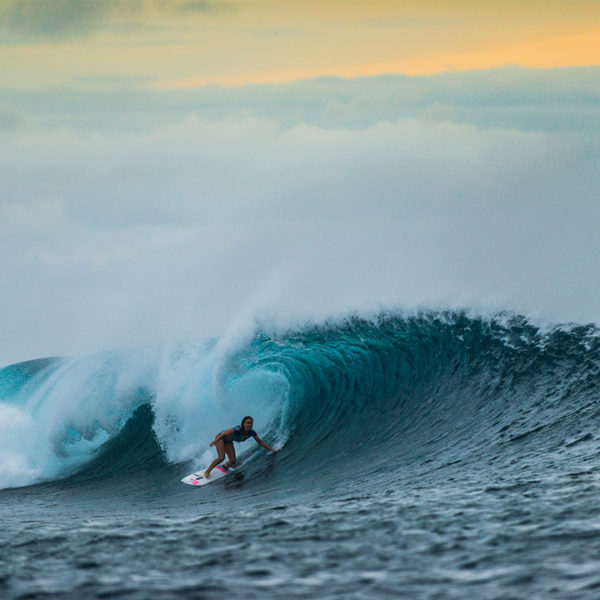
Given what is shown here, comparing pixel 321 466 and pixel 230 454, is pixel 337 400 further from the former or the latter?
pixel 321 466

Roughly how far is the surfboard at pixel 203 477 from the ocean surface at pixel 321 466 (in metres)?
0.23

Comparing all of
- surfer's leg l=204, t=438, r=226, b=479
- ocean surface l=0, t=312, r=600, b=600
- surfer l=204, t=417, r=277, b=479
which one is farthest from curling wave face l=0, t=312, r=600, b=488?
surfer's leg l=204, t=438, r=226, b=479

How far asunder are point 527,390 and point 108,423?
26.3 ft

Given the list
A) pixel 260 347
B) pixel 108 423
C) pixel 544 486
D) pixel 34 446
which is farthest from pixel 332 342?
pixel 544 486

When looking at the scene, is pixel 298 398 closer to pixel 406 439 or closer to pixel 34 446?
pixel 406 439

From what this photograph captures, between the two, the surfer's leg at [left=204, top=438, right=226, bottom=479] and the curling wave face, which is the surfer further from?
the curling wave face

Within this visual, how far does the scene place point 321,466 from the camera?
10.7 metres

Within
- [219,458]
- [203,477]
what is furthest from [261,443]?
[203,477]

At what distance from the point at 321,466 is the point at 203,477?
1.72 metres

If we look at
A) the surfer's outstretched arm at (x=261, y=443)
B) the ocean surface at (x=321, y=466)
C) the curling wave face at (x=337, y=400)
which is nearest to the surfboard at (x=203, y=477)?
the ocean surface at (x=321, y=466)

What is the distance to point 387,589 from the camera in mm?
4633

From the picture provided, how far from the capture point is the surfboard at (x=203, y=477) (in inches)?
438

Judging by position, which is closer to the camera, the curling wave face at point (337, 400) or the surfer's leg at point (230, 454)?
the curling wave face at point (337, 400)

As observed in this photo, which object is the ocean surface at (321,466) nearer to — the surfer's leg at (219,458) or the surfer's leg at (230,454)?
the surfer's leg at (230,454)
